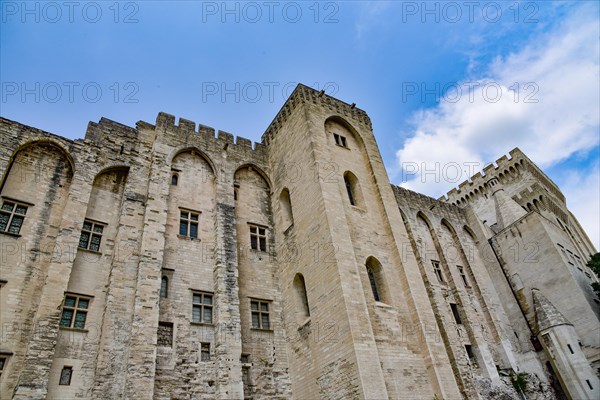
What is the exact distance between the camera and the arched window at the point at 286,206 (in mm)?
17405

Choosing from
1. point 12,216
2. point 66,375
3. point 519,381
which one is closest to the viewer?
point 66,375

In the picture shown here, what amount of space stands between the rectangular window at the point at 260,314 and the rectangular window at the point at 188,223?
3392 mm

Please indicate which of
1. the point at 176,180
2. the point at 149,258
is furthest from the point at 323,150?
the point at 149,258

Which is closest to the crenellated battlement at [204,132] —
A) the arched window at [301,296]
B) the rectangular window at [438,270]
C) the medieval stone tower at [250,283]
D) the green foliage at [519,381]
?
the medieval stone tower at [250,283]

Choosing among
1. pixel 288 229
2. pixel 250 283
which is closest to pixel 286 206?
pixel 288 229

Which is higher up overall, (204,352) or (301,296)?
(301,296)

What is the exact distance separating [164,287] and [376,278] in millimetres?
7508

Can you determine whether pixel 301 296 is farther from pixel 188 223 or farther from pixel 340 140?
pixel 340 140

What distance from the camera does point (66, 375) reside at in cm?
1079

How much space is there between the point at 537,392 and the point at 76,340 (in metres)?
18.6

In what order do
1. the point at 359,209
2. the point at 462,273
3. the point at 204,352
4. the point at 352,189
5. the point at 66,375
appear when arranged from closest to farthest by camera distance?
the point at 66,375, the point at 204,352, the point at 359,209, the point at 352,189, the point at 462,273

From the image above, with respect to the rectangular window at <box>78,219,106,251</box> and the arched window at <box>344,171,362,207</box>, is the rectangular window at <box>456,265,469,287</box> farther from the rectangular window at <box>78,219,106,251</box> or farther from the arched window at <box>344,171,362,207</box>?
the rectangular window at <box>78,219,106,251</box>

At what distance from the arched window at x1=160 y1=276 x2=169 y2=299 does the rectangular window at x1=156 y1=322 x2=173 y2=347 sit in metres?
0.94

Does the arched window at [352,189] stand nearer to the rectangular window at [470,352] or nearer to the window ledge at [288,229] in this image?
the window ledge at [288,229]
